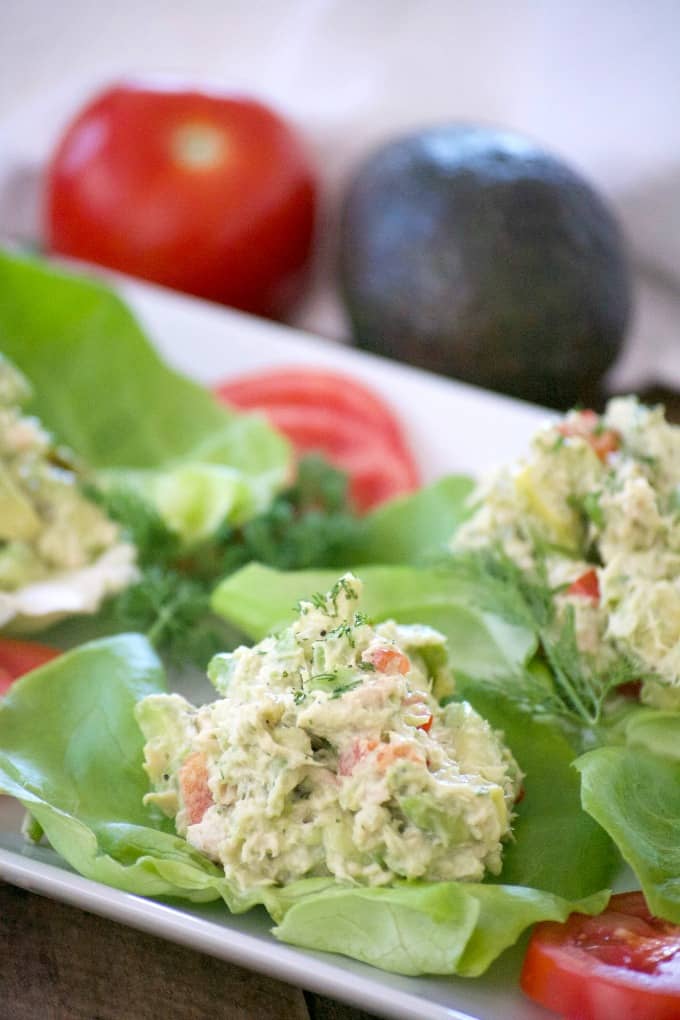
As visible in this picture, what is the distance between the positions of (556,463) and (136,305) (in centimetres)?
174

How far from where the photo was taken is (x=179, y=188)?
428 cm

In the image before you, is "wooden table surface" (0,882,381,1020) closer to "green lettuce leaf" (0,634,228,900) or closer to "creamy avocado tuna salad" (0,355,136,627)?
"green lettuce leaf" (0,634,228,900)

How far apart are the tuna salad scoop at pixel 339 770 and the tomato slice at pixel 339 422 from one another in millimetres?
1388

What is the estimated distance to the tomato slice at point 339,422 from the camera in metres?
3.44

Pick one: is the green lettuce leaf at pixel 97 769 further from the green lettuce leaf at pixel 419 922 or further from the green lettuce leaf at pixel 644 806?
the green lettuce leaf at pixel 644 806

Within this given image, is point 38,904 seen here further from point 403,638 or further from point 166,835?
point 403,638

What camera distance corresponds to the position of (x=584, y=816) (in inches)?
84.5

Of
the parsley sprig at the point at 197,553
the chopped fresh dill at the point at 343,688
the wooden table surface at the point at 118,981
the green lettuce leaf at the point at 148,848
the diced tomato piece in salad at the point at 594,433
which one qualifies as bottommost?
the wooden table surface at the point at 118,981

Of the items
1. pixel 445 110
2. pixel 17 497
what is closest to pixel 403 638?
pixel 17 497

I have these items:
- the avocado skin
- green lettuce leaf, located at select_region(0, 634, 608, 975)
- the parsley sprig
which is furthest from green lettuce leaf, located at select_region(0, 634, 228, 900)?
the avocado skin

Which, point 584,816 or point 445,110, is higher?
point 445,110

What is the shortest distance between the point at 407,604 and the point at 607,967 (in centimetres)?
96

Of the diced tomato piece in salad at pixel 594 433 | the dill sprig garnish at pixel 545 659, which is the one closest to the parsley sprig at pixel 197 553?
the dill sprig garnish at pixel 545 659

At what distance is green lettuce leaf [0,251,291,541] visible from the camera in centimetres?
345
